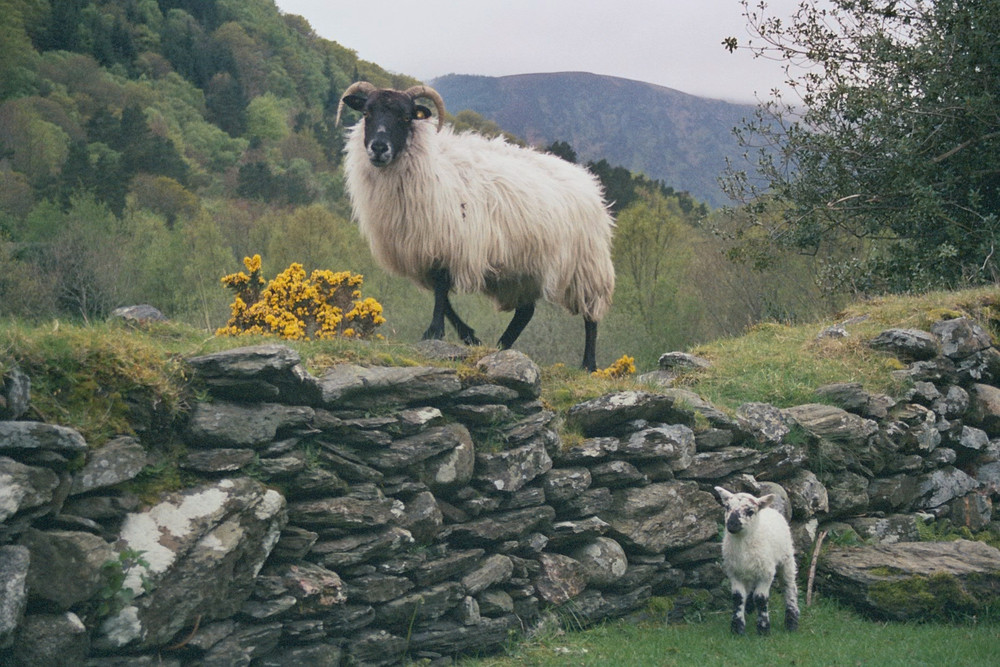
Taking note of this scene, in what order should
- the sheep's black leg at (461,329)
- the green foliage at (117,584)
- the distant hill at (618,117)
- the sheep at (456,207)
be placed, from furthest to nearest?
the distant hill at (618,117)
the sheep's black leg at (461,329)
the sheep at (456,207)
the green foliage at (117,584)

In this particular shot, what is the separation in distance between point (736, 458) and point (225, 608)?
5.51m

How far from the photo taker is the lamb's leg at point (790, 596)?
805cm

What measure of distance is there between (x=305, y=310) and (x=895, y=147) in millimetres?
11412

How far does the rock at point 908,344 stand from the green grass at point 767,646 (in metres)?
3.99

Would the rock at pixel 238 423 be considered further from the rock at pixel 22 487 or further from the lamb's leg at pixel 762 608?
the lamb's leg at pixel 762 608

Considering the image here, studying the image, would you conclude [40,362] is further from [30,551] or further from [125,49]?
[125,49]

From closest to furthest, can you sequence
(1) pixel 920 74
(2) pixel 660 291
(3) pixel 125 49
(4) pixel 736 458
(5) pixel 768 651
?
(5) pixel 768 651
(4) pixel 736 458
(1) pixel 920 74
(2) pixel 660 291
(3) pixel 125 49

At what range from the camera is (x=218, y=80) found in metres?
77.9

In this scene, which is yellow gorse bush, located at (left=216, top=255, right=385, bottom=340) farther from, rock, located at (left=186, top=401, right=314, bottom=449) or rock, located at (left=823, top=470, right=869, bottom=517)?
rock, located at (left=823, top=470, right=869, bottom=517)

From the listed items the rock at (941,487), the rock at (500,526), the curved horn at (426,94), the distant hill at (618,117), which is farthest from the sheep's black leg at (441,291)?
the distant hill at (618,117)

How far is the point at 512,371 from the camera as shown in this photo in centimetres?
792

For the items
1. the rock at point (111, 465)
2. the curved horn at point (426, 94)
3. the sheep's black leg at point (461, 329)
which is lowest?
the rock at point (111, 465)

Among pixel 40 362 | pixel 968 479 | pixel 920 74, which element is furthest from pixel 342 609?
pixel 920 74

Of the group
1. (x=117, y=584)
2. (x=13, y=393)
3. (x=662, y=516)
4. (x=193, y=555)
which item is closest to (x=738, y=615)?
(x=662, y=516)
